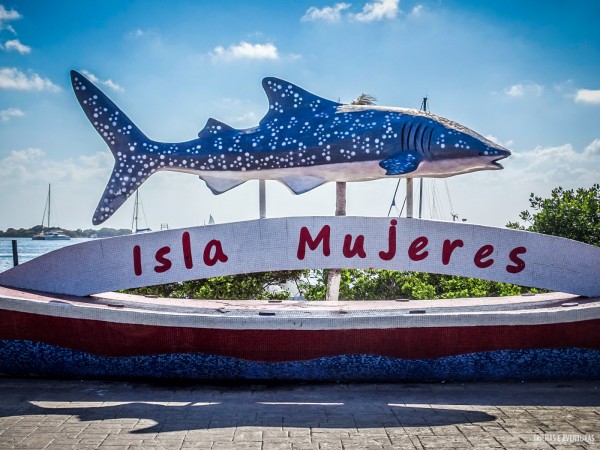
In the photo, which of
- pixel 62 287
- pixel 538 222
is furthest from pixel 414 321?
pixel 538 222

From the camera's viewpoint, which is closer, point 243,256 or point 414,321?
point 414,321

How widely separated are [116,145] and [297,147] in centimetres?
268

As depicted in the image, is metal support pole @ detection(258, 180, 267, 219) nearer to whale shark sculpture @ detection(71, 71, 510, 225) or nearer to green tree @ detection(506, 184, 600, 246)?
whale shark sculpture @ detection(71, 71, 510, 225)

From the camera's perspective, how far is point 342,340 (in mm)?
8344

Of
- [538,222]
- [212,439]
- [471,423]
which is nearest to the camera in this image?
[212,439]

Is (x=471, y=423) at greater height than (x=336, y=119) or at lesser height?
lesser

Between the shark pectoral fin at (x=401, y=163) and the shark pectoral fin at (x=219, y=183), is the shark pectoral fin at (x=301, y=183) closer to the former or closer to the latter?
the shark pectoral fin at (x=219, y=183)

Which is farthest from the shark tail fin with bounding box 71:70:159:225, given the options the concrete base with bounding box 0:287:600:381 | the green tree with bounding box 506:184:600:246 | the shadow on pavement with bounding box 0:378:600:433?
the green tree with bounding box 506:184:600:246

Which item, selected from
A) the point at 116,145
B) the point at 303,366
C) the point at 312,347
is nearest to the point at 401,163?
the point at 312,347

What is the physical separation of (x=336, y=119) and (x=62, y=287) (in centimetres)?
481

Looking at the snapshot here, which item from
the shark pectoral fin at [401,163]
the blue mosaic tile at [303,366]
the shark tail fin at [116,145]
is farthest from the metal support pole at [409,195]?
the shark tail fin at [116,145]

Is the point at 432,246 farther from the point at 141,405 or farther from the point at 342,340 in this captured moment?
the point at 141,405

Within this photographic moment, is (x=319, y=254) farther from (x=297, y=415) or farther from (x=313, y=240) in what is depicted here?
(x=297, y=415)

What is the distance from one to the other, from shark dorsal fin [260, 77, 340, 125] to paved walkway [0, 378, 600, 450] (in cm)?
419
